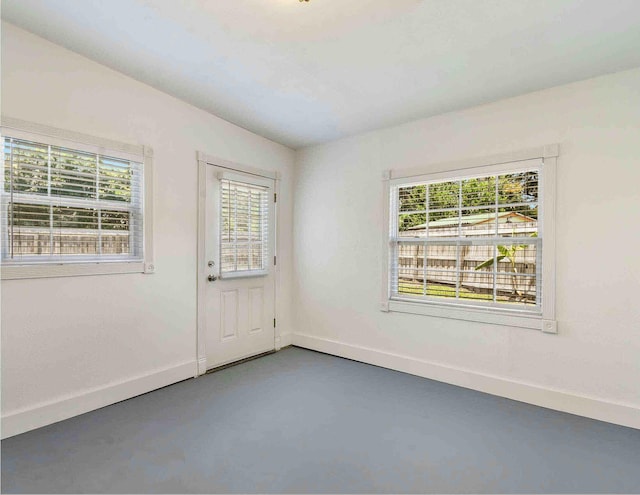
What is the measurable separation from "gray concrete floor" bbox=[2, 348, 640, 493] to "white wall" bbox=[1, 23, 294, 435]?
0.89ft

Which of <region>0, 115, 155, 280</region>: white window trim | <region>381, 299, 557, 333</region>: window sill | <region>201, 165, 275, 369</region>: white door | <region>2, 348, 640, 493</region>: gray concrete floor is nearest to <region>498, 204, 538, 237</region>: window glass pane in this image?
<region>381, 299, 557, 333</region>: window sill

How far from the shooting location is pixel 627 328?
2.62 metres

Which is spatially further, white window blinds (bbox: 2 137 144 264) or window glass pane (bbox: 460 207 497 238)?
window glass pane (bbox: 460 207 497 238)

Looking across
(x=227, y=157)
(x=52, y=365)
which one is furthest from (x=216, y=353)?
(x=227, y=157)

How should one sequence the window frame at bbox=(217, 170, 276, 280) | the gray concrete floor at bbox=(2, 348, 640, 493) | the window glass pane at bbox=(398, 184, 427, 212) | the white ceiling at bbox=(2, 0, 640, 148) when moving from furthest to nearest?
1. the window frame at bbox=(217, 170, 276, 280)
2. the window glass pane at bbox=(398, 184, 427, 212)
3. the white ceiling at bbox=(2, 0, 640, 148)
4. the gray concrete floor at bbox=(2, 348, 640, 493)

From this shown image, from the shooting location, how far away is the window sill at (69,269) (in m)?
2.45

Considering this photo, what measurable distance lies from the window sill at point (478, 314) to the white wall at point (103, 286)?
85.1 inches

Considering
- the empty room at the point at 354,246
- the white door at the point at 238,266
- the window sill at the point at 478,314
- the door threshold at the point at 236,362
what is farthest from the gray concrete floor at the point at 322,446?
the white door at the point at 238,266

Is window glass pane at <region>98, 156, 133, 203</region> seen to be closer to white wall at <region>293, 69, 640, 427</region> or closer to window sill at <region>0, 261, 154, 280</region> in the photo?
window sill at <region>0, 261, 154, 280</region>

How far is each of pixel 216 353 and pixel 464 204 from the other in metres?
2.94

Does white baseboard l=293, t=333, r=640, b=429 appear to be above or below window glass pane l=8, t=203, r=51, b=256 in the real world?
below

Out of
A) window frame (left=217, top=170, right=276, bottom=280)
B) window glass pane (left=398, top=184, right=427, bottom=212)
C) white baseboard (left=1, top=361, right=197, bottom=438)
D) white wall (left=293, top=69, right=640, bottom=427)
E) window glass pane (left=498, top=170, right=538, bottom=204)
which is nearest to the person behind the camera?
white baseboard (left=1, top=361, right=197, bottom=438)

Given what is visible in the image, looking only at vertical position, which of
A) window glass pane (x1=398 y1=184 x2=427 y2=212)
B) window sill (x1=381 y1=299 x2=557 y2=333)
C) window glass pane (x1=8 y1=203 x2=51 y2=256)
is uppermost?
window glass pane (x1=398 y1=184 x2=427 y2=212)

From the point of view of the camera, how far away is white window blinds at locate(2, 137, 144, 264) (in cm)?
248
